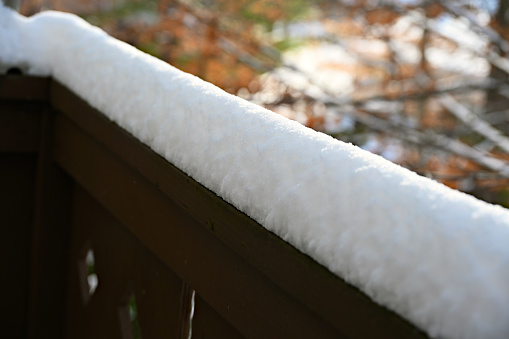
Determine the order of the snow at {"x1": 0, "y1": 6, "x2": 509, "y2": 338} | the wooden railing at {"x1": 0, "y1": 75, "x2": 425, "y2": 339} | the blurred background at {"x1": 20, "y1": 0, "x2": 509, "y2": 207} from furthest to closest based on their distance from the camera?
the blurred background at {"x1": 20, "y1": 0, "x2": 509, "y2": 207} < the wooden railing at {"x1": 0, "y1": 75, "x2": 425, "y2": 339} < the snow at {"x1": 0, "y1": 6, "x2": 509, "y2": 338}

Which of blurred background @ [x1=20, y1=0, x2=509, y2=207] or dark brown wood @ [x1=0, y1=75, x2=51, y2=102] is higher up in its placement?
dark brown wood @ [x1=0, y1=75, x2=51, y2=102]

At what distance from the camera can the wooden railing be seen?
1.49 ft

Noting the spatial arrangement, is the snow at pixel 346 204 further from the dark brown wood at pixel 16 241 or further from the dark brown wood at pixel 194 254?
the dark brown wood at pixel 16 241

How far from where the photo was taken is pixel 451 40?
470 centimetres

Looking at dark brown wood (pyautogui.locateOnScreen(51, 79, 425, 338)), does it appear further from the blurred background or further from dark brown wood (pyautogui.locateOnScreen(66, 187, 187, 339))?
the blurred background

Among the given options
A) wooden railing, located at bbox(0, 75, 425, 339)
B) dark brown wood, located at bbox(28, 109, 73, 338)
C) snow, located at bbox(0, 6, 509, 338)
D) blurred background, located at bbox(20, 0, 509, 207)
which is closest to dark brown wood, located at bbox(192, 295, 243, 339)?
wooden railing, located at bbox(0, 75, 425, 339)

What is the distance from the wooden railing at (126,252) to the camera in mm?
455

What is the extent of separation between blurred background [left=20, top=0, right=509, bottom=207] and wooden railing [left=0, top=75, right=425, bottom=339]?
7.36 ft

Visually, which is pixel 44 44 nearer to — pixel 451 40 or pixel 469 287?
pixel 469 287

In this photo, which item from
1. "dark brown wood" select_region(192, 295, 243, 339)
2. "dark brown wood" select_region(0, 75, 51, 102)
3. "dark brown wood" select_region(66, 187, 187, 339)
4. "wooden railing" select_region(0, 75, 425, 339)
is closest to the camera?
"wooden railing" select_region(0, 75, 425, 339)

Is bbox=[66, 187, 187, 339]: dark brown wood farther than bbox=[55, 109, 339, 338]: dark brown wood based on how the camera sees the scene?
Yes

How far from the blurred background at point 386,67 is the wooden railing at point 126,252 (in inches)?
88.3

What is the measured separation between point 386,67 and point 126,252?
453 cm

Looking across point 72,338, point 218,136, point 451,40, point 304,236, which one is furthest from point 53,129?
point 451,40
